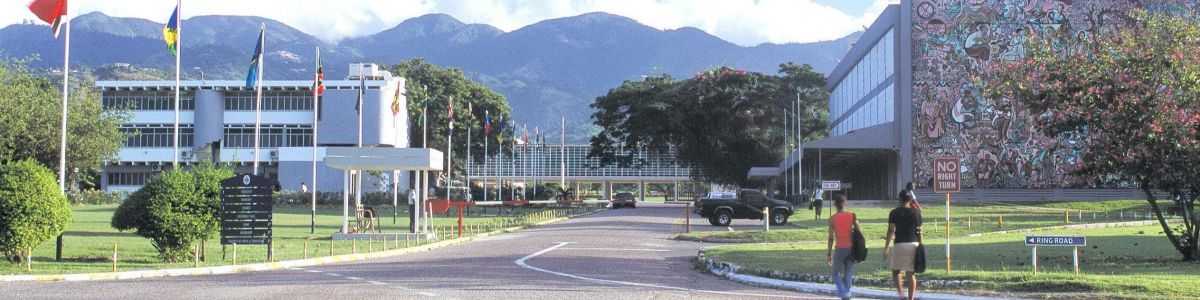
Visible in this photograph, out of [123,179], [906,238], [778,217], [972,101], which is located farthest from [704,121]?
[906,238]

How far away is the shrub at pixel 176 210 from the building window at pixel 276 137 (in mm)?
50609

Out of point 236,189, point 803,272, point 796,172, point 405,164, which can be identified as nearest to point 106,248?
point 236,189

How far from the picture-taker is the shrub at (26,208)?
16.8m

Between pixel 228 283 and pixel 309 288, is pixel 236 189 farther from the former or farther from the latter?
pixel 309 288

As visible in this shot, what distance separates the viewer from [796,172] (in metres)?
72.3

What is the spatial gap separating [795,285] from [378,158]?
16.1 meters

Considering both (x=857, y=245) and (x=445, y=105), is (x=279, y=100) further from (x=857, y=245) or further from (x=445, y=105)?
(x=857, y=245)

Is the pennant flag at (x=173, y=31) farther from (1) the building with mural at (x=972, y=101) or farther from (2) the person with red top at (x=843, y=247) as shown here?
(1) the building with mural at (x=972, y=101)

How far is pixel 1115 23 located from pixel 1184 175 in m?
39.5

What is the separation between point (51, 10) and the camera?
24.0m

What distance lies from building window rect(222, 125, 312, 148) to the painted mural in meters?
39.3

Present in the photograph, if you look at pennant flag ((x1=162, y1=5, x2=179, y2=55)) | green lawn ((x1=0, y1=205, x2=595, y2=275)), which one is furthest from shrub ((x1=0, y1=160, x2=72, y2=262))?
pennant flag ((x1=162, y1=5, x2=179, y2=55))

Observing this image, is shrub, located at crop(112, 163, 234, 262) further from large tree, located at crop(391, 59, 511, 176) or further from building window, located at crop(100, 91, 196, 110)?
building window, located at crop(100, 91, 196, 110)

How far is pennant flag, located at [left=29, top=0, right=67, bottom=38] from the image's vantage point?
23859mm
